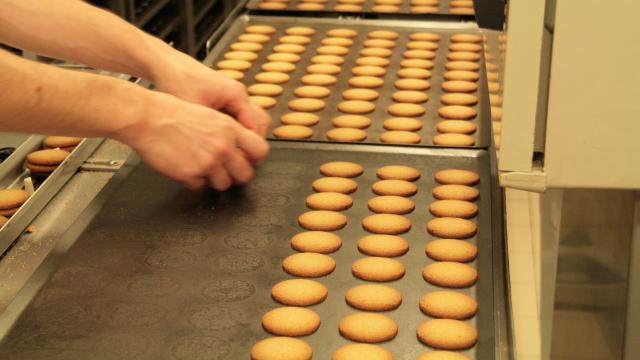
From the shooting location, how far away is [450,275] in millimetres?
1422

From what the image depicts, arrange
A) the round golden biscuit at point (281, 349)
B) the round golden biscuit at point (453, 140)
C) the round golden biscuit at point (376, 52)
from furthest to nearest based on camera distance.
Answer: the round golden biscuit at point (376, 52) < the round golden biscuit at point (453, 140) < the round golden biscuit at point (281, 349)

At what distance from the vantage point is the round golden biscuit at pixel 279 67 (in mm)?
2484

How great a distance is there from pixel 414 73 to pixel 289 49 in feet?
1.43

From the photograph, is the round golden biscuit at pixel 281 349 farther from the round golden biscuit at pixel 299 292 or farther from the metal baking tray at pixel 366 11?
the metal baking tray at pixel 366 11

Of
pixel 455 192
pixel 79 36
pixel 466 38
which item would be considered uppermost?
pixel 79 36

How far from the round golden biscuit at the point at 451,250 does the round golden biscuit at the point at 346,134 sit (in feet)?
1.76

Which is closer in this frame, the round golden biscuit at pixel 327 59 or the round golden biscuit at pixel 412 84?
the round golden biscuit at pixel 412 84

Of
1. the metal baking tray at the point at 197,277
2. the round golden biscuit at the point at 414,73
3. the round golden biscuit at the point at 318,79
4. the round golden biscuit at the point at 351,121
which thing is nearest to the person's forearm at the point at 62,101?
the metal baking tray at the point at 197,277

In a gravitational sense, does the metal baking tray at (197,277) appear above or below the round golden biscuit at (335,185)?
above

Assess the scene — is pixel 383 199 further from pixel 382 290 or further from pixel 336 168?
pixel 382 290

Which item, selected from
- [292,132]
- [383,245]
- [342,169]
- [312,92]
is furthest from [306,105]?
[383,245]

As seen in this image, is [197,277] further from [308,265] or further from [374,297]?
[374,297]

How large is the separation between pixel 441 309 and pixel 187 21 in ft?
13.7

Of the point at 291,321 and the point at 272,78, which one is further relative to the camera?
the point at 272,78
